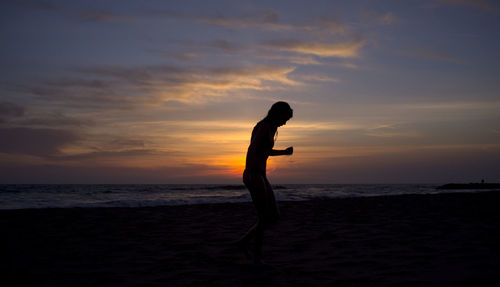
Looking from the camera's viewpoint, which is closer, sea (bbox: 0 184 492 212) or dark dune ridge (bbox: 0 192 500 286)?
dark dune ridge (bbox: 0 192 500 286)

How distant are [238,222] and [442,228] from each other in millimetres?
4560

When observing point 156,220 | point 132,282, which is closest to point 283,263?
Result: point 132,282

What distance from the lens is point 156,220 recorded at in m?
9.71

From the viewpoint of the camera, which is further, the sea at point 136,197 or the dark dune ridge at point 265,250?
the sea at point 136,197

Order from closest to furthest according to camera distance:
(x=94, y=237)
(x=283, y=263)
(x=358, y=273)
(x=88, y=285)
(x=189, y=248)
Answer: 1. (x=88, y=285)
2. (x=358, y=273)
3. (x=283, y=263)
4. (x=189, y=248)
5. (x=94, y=237)

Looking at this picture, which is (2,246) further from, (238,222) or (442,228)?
(442,228)

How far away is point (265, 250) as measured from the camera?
5777 mm

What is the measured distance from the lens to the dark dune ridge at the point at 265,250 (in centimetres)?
407

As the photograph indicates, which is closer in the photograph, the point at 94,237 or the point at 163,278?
the point at 163,278

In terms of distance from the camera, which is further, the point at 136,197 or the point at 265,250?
the point at 136,197

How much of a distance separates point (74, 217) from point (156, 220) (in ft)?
7.91

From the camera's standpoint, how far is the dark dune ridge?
407cm

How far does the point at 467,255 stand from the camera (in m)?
4.96

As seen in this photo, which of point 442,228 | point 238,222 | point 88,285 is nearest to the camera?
point 88,285
